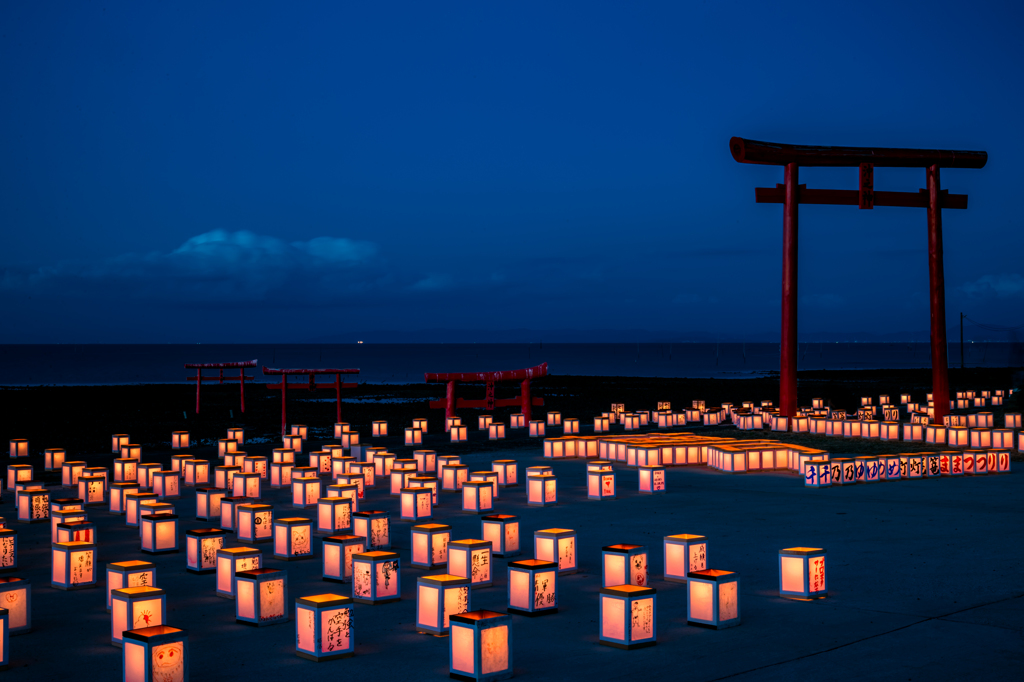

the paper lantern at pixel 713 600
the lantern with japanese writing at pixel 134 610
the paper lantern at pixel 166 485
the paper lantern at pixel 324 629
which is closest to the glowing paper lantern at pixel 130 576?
the lantern with japanese writing at pixel 134 610

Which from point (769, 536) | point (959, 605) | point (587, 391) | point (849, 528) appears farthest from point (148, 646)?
point (587, 391)

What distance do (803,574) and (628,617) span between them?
210 cm

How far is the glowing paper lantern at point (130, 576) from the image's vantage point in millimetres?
7941

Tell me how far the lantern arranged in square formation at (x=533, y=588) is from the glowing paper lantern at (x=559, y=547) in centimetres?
128

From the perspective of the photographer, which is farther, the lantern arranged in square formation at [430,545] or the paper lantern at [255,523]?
the paper lantern at [255,523]

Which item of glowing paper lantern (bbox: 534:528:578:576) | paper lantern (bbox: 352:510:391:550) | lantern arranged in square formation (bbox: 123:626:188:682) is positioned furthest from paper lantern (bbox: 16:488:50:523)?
lantern arranged in square formation (bbox: 123:626:188:682)

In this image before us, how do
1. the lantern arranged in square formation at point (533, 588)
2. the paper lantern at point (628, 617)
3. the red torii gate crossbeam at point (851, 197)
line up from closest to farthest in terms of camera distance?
the paper lantern at point (628, 617) < the lantern arranged in square formation at point (533, 588) < the red torii gate crossbeam at point (851, 197)

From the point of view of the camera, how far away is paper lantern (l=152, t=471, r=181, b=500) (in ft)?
49.9

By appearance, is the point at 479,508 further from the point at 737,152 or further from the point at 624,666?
the point at 737,152

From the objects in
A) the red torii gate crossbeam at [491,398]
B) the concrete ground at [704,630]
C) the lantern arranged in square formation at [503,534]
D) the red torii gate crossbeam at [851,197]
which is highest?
the red torii gate crossbeam at [851,197]

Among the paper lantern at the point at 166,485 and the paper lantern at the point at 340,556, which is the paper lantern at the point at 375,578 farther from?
the paper lantern at the point at 166,485

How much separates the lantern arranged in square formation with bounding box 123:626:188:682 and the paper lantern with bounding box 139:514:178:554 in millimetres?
4785

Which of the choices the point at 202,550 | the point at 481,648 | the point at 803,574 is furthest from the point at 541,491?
the point at 481,648

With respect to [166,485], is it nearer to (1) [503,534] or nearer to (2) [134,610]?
(1) [503,534]
